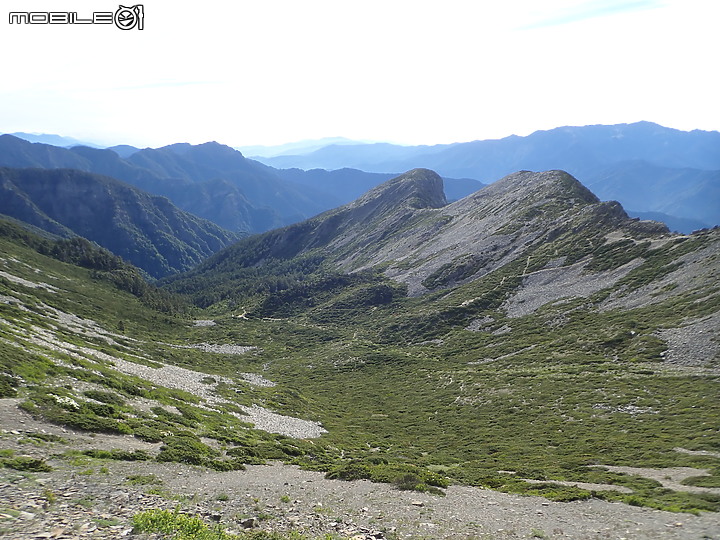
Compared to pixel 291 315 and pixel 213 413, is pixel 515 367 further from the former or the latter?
pixel 291 315

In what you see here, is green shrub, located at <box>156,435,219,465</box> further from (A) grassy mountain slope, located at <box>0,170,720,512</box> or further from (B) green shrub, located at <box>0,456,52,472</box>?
(B) green shrub, located at <box>0,456,52,472</box>

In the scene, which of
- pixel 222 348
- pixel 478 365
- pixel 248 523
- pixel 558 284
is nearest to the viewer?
pixel 248 523

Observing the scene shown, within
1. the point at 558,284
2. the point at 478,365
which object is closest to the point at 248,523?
the point at 478,365

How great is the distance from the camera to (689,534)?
61.2 ft

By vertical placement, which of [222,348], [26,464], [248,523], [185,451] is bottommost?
[222,348]

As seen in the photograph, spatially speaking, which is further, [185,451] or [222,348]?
[222,348]

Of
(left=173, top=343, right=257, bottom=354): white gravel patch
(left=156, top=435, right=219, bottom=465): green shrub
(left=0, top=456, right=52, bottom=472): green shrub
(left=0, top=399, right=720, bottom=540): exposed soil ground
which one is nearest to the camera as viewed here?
(left=0, top=399, right=720, bottom=540): exposed soil ground

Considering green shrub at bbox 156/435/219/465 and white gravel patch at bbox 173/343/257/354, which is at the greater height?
green shrub at bbox 156/435/219/465

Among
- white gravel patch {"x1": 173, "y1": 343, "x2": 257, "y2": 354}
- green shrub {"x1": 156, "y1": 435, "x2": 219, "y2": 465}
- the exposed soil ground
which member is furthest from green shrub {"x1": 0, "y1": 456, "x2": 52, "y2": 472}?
white gravel patch {"x1": 173, "y1": 343, "x2": 257, "y2": 354}

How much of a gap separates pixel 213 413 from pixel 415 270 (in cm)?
14850

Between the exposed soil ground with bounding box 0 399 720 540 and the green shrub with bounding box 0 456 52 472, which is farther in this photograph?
the green shrub with bounding box 0 456 52 472

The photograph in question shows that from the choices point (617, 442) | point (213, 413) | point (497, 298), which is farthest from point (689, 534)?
point (497, 298)

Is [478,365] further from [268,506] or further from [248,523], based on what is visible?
[248,523]

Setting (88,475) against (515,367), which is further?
(515,367)
